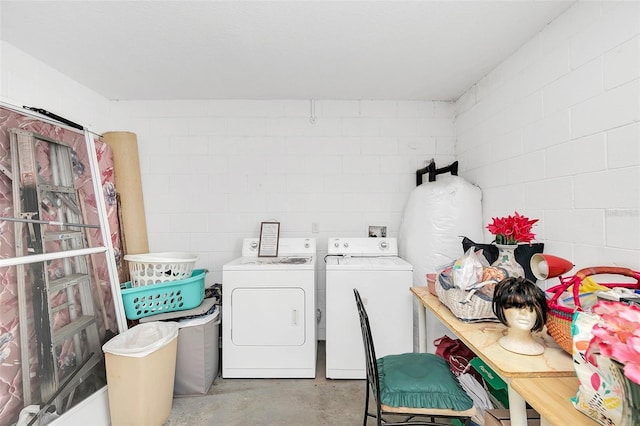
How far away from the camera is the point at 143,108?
2754 mm

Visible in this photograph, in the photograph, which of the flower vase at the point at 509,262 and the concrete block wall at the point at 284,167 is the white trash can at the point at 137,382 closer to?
the concrete block wall at the point at 284,167

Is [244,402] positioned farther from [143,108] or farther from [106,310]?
[143,108]

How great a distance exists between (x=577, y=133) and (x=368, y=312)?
161cm

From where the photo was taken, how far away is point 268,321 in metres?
2.15

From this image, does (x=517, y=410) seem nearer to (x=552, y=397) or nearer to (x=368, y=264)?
(x=552, y=397)

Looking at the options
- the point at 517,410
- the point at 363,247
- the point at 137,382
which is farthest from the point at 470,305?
the point at 137,382

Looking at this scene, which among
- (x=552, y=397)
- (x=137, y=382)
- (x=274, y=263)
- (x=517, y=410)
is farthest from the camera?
(x=274, y=263)

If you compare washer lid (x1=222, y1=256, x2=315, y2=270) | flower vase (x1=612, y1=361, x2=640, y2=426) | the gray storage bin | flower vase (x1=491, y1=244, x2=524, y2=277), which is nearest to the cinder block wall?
washer lid (x1=222, y1=256, x2=315, y2=270)

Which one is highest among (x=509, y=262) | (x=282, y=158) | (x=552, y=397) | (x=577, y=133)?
(x=282, y=158)

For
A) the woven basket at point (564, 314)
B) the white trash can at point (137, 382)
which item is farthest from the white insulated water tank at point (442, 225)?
the white trash can at point (137, 382)

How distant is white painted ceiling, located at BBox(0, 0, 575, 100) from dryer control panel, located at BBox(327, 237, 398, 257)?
132 cm

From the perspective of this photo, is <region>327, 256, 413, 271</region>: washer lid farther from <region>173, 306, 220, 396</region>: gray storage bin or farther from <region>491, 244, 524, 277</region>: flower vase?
<region>173, 306, 220, 396</region>: gray storage bin

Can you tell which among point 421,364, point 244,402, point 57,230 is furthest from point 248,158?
point 421,364

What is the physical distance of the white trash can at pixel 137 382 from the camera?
1.62 metres
